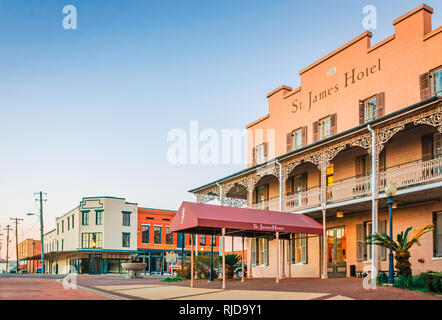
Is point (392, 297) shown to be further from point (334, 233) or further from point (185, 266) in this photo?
point (185, 266)

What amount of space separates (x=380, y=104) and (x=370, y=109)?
0.92 meters

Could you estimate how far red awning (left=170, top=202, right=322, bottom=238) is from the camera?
20.4m

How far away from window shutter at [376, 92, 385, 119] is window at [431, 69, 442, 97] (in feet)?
8.79

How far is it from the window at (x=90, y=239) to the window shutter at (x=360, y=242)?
4169cm

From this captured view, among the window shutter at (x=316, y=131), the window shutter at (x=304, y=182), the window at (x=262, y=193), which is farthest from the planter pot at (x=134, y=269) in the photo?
the window shutter at (x=316, y=131)

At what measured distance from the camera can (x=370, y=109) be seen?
24219mm

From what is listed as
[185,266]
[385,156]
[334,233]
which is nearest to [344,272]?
[334,233]

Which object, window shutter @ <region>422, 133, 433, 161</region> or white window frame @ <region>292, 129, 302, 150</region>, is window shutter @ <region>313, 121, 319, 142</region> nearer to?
white window frame @ <region>292, 129, 302, 150</region>

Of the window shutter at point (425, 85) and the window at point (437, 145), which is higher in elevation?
the window shutter at point (425, 85)

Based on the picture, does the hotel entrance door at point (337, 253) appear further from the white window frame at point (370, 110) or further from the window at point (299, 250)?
the white window frame at point (370, 110)

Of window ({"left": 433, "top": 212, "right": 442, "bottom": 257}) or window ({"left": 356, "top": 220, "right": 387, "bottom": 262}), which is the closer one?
window ({"left": 433, "top": 212, "right": 442, "bottom": 257})

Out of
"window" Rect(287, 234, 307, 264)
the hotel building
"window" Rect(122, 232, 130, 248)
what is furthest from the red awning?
"window" Rect(122, 232, 130, 248)

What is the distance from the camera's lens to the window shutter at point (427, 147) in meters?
20.7

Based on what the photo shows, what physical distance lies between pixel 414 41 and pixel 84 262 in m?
50.3
